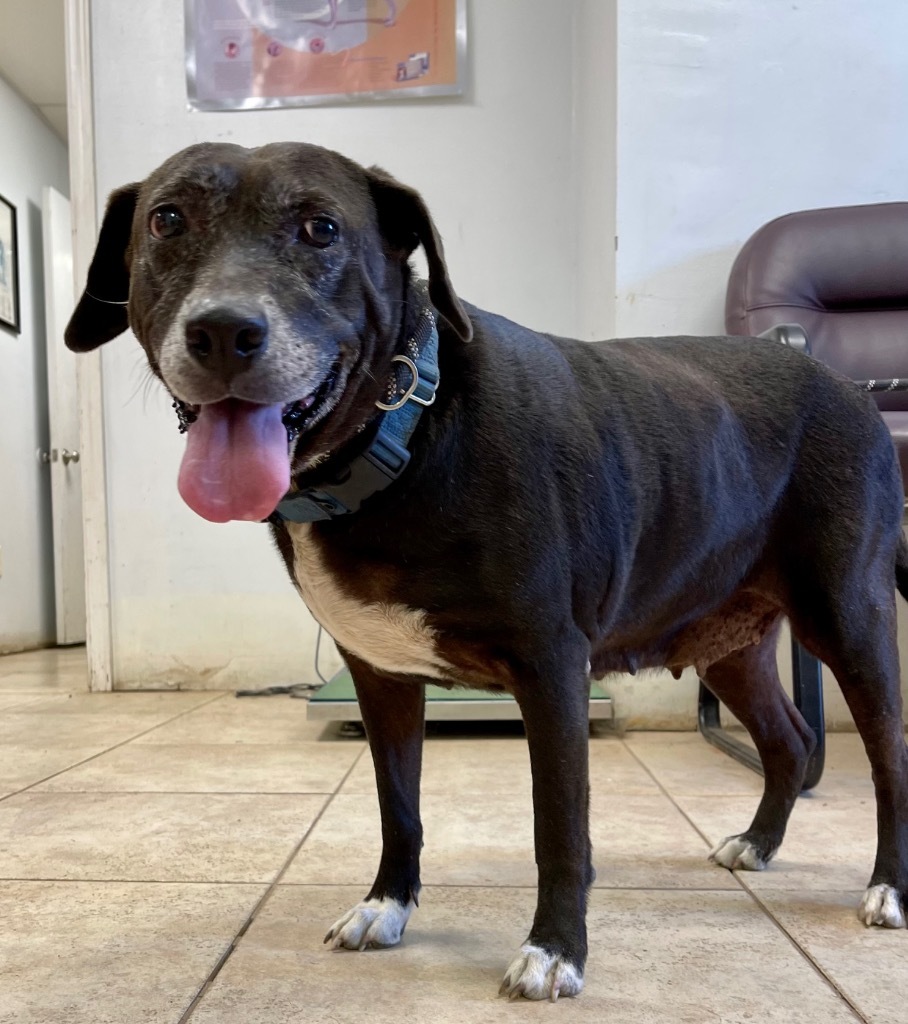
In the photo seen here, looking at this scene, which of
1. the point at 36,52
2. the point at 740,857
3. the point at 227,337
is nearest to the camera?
the point at 227,337

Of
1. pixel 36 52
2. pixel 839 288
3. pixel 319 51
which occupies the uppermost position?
pixel 36 52

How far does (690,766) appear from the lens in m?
2.25

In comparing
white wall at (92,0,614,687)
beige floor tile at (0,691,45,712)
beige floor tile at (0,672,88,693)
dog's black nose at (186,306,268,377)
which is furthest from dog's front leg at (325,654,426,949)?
beige floor tile at (0,672,88,693)

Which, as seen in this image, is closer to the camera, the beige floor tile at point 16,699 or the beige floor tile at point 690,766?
the beige floor tile at point 690,766

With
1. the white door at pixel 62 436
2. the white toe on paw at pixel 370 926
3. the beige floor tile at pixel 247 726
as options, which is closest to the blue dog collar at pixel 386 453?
the white toe on paw at pixel 370 926

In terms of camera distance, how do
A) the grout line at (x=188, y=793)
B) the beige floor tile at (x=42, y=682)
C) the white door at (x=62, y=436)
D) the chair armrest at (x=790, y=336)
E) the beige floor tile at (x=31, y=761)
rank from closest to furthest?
1. the chair armrest at (x=790, y=336)
2. the grout line at (x=188, y=793)
3. the beige floor tile at (x=31, y=761)
4. the beige floor tile at (x=42, y=682)
5. the white door at (x=62, y=436)

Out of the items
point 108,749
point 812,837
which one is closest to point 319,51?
point 108,749

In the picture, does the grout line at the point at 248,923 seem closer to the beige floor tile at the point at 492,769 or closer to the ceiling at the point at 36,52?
the beige floor tile at the point at 492,769

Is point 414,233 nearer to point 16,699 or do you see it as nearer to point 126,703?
point 126,703

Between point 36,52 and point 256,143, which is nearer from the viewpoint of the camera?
Result: point 256,143

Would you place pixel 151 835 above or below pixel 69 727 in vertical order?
above

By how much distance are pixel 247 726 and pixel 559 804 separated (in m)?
1.79

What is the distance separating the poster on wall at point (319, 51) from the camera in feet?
→ 10.5

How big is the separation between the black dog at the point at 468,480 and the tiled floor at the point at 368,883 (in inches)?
4.0
